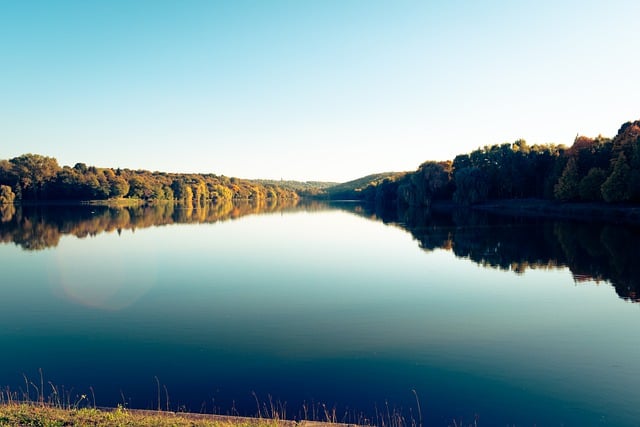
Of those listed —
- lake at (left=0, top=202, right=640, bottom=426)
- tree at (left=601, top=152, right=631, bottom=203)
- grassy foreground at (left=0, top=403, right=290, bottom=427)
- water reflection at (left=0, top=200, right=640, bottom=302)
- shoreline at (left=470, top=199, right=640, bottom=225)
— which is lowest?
lake at (left=0, top=202, right=640, bottom=426)

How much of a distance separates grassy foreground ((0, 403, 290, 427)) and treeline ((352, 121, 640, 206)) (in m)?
56.2

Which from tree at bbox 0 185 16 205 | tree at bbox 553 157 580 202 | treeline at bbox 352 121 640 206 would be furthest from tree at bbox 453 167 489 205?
tree at bbox 0 185 16 205

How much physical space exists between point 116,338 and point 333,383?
24.0 ft

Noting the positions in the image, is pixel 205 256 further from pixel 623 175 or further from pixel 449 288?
pixel 623 175

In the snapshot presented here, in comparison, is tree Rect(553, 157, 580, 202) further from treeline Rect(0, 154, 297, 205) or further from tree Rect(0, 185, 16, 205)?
tree Rect(0, 185, 16, 205)

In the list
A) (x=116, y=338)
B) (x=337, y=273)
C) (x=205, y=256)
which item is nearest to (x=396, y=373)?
(x=116, y=338)

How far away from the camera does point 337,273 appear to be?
24000mm

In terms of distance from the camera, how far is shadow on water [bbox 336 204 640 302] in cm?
2297

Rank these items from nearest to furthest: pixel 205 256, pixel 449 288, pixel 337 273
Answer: pixel 449 288 → pixel 337 273 → pixel 205 256

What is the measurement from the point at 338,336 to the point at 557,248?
81.8 feet

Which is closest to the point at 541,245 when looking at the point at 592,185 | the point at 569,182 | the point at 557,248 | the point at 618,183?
the point at 557,248

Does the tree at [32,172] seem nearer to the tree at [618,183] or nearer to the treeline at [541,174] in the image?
the treeline at [541,174]

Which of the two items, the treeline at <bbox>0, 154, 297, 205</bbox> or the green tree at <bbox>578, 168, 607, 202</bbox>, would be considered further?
the treeline at <bbox>0, 154, 297, 205</bbox>

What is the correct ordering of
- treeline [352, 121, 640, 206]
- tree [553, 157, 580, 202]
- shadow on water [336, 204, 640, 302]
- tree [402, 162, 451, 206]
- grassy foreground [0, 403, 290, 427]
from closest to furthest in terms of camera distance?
grassy foreground [0, 403, 290, 427] < shadow on water [336, 204, 640, 302] < treeline [352, 121, 640, 206] < tree [553, 157, 580, 202] < tree [402, 162, 451, 206]
